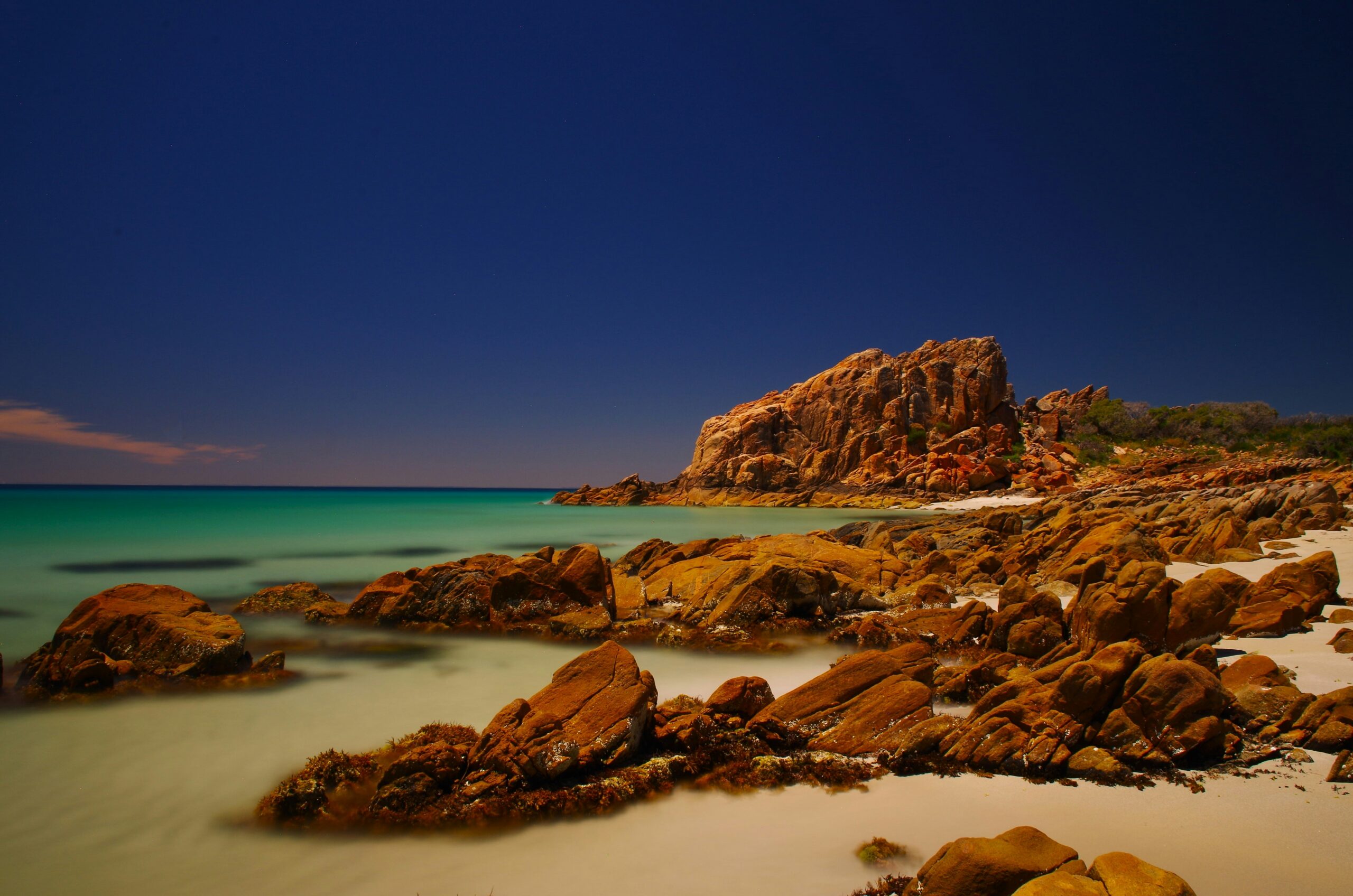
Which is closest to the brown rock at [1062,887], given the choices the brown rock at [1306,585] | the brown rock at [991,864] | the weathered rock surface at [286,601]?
the brown rock at [991,864]

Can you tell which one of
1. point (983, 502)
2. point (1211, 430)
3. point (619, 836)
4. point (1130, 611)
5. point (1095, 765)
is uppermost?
point (1211, 430)

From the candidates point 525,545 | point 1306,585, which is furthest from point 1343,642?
point 525,545

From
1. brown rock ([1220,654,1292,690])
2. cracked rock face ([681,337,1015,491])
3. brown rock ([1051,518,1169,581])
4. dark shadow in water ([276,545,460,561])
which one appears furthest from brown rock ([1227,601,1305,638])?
cracked rock face ([681,337,1015,491])

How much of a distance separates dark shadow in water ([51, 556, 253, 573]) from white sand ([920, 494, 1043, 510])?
62.7 m

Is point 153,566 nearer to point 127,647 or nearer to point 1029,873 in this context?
point 127,647

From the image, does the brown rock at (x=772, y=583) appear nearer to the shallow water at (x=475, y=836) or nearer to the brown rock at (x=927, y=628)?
the brown rock at (x=927, y=628)

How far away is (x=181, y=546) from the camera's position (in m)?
38.7

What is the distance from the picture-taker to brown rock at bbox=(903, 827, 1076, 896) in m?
4.60

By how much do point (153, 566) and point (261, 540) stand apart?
462 inches

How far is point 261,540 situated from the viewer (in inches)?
1656

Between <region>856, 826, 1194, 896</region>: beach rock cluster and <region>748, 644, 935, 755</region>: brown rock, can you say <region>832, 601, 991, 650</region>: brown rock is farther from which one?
<region>856, 826, 1194, 896</region>: beach rock cluster

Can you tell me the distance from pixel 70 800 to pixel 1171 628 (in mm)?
16497

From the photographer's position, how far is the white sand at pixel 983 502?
6556cm

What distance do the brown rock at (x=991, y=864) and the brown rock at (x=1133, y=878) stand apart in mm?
309
